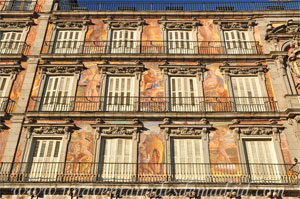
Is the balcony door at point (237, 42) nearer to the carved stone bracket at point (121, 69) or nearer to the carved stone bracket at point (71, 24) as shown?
the carved stone bracket at point (121, 69)

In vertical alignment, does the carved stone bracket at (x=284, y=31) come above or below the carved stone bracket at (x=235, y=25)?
below

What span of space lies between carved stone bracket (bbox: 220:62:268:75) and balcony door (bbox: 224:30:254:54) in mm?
1204

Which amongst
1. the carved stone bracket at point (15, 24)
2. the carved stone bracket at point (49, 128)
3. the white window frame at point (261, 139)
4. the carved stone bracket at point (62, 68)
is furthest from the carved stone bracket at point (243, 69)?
the carved stone bracket at point (15, 24)

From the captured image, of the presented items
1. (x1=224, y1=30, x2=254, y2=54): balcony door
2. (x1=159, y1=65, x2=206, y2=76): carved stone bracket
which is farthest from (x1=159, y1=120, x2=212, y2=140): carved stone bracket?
(x1=224, y1=30, x2=254, y2=54): balcony door

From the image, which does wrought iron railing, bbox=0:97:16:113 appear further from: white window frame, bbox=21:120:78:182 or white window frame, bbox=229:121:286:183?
white window frame, bbox=229:121:286:183

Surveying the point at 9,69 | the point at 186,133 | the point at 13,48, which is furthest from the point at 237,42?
the point at 13,48

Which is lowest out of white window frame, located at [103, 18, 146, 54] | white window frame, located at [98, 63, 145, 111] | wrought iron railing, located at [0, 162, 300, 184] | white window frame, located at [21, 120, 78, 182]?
wrought iron railing, located at [0, 162, 300, 184]

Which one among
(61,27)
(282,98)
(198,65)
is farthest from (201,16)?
(61,27)

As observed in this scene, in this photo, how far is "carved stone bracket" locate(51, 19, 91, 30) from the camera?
18328mm

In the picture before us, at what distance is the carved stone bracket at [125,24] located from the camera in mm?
18312

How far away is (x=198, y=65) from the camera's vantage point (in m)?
16.5

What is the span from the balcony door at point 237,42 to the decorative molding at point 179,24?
6.09ft

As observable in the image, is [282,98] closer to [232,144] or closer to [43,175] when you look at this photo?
[232,144]

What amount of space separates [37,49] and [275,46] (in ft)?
42.4
